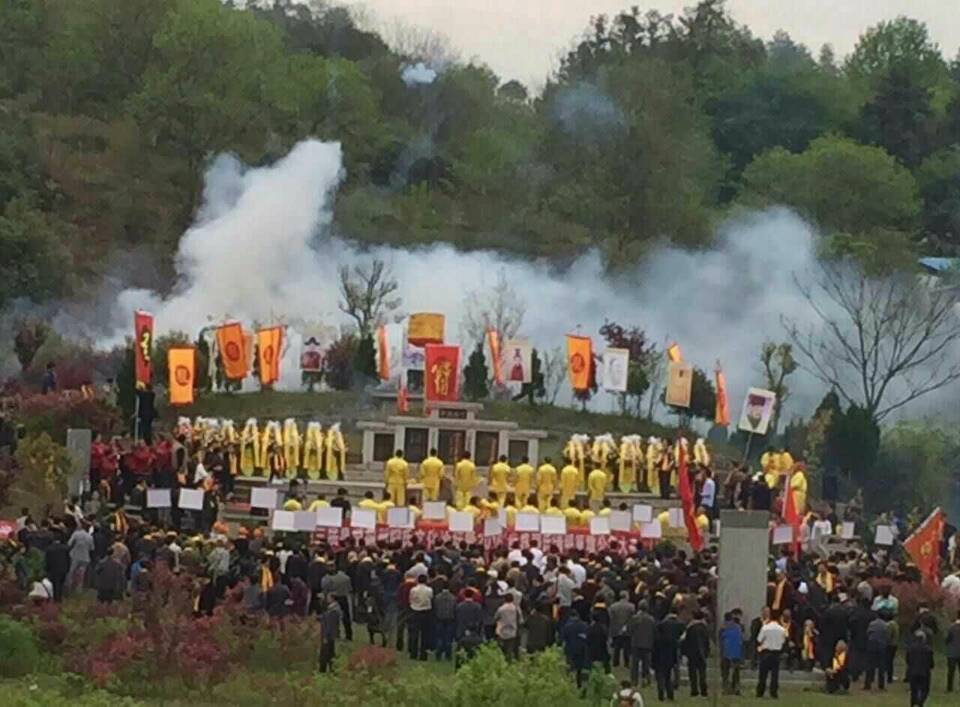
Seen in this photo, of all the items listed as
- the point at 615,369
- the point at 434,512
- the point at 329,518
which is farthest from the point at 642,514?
the point at 615,369

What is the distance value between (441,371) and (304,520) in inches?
411

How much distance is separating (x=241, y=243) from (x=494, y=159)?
1276cm

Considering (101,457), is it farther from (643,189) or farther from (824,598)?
(643,189)

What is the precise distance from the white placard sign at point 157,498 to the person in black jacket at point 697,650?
32.8ft

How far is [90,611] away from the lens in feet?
75.7

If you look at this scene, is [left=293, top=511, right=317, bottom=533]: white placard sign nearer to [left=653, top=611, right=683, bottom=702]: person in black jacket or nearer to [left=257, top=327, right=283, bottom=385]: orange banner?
[left=653, top=611, right=683, bottom=702]: person in black jacket

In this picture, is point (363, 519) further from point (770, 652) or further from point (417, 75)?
point (417, 75)

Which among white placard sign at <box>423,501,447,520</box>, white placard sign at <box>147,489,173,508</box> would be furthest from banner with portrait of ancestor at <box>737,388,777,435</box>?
white placard sign at <box>147,489,173,508</box>

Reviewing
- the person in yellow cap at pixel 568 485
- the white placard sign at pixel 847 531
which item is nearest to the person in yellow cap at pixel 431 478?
the person in yellow cap at pixel 568 485

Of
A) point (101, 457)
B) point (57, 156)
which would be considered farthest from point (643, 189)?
point (101, 457)

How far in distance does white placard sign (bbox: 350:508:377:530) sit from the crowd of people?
42.2 inches

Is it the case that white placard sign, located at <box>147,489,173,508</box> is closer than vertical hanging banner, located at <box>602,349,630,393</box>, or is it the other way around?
white placard sign, located at <box>147,489,173,508</box>

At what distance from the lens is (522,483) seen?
115ft

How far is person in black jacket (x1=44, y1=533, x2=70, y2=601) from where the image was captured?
24984 mm
